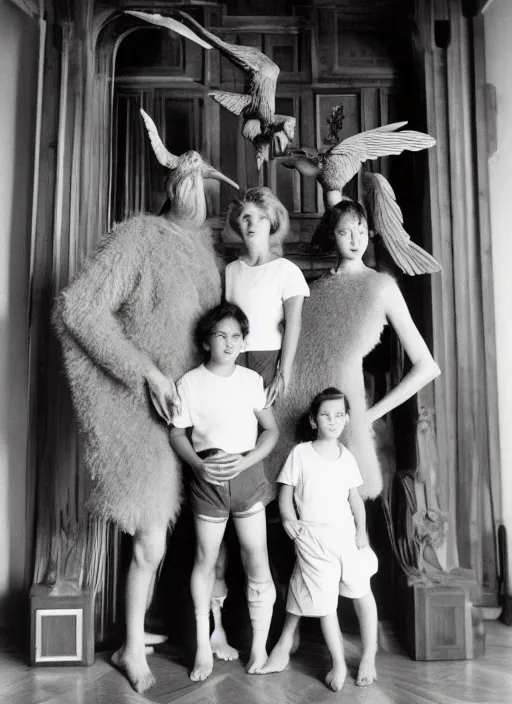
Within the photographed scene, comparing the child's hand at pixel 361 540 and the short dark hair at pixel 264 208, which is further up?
the short dark hair at pixel 264 208

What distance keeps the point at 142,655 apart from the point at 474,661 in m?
1.18

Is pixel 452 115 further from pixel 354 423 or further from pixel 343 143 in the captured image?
pixel 354 423

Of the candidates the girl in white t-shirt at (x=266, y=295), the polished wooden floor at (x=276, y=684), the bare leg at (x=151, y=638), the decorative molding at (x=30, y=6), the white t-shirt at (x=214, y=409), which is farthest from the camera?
the decorative molding at (x=30, y=6)

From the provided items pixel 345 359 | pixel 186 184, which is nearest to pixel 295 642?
pixel 345 359

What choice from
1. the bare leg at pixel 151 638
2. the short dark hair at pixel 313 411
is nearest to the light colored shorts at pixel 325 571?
the short dark hair at pixel 313 411

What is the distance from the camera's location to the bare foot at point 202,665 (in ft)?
7.44

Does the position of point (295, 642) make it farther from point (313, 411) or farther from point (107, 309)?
point (107, 309)

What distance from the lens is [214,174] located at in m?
2.48

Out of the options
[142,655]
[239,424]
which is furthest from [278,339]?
[142,655]

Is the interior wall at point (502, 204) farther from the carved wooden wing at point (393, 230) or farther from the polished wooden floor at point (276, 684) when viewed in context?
the polished wooden floor at point (276, 684)

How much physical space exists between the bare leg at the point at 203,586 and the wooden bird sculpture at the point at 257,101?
1.39 metres

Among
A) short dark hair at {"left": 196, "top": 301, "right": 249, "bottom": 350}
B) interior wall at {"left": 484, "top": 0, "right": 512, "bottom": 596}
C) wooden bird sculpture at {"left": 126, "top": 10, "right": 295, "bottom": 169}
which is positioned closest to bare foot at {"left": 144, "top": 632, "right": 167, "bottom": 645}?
short dark hair at {"left": 196, "top": 301, "right": 249, "bottom": 350}

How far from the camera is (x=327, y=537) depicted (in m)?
2.28

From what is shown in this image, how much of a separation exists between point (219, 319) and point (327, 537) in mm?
811
